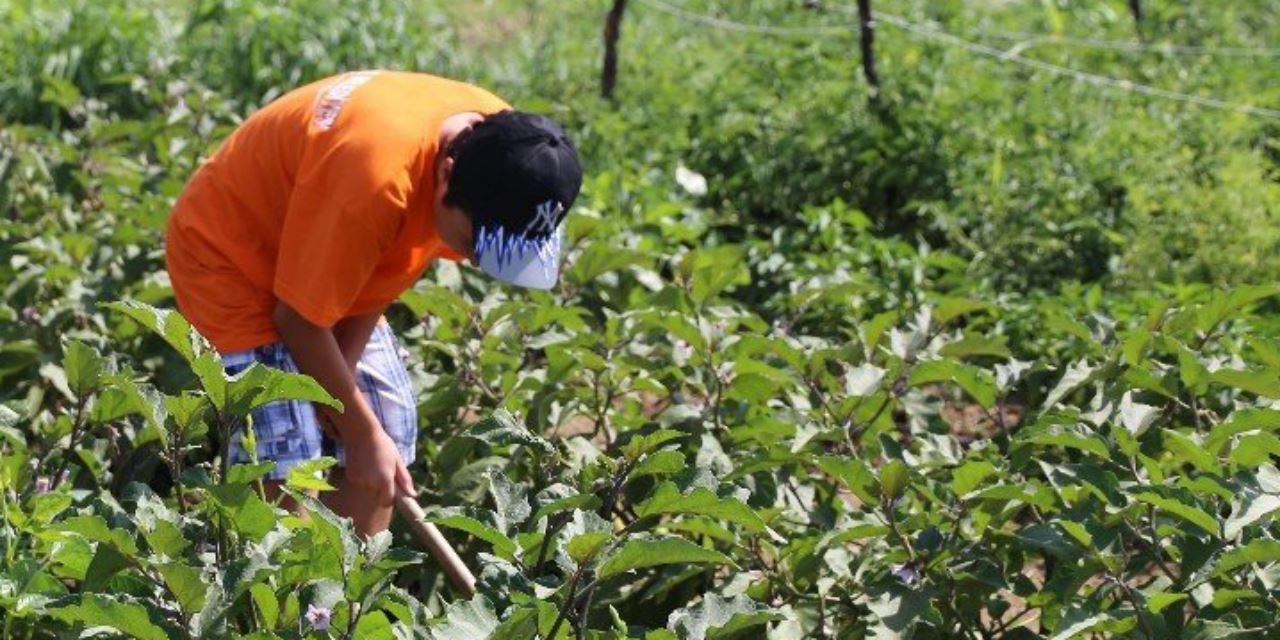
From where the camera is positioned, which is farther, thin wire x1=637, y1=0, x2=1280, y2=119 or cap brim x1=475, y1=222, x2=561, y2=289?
thin wire x1=637, y1=0, x2=1280, y2=119

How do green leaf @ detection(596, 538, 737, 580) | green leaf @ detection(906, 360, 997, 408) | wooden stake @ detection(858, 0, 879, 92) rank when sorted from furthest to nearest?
1. wooden stake @ detection(858, 0, 879, 92)
2. green leaf @ detection(906, 360, 997, 408)
3. green leaf @ detection(596, 538, 737, 580)

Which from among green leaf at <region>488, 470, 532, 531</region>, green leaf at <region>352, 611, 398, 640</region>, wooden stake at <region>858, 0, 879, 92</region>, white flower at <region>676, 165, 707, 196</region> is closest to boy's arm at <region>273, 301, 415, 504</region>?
green leaf at <region>488, 470, 532, 531</region>

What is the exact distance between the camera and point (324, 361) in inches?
131

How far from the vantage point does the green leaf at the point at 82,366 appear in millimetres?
3002

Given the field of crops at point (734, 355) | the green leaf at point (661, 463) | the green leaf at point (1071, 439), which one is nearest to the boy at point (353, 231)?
the field of crops at point (734, 355)

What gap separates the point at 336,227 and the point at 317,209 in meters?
0.07

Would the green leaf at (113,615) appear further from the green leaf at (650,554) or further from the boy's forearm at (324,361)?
the boy's forearm at (324,361)

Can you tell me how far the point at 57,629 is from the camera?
9.41 feet

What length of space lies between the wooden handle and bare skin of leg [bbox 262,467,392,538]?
38 mm

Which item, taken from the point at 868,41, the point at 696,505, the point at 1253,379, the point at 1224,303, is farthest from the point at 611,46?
the point at 696,505

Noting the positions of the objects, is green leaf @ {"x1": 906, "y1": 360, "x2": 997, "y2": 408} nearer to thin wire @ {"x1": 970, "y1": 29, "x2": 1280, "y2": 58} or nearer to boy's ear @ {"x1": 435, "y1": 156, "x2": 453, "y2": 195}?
boy's ear @ {"x1": 435, "y1": 156, "x2": 453, "y2": 195}

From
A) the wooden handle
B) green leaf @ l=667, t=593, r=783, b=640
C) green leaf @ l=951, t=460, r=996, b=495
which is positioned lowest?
the wooden handle

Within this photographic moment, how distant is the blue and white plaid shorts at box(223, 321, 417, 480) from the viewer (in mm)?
3535

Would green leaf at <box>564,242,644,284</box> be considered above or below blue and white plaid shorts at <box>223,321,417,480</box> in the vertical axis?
above
